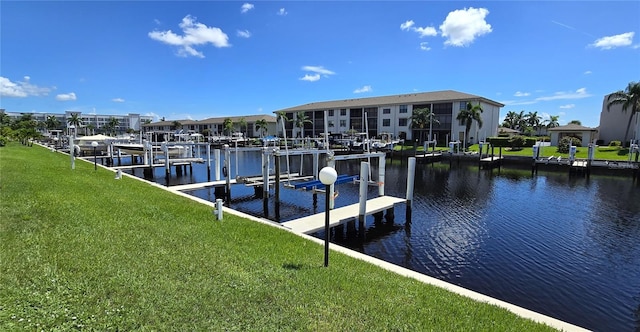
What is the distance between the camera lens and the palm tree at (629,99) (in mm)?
47906

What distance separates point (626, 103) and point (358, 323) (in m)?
64.4

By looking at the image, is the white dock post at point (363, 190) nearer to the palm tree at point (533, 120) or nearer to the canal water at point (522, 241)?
the canal water at point (522, 241)

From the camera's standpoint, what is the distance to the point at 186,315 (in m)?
4.60

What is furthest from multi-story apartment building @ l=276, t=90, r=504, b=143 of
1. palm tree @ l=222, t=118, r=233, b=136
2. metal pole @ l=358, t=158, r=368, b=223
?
metal pole @ l=358, t=158, r=368, b=223

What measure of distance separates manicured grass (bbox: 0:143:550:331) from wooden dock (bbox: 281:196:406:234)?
307 centimetres

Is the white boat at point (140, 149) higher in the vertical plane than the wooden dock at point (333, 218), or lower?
higher

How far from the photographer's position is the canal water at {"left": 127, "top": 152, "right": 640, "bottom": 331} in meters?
8.98

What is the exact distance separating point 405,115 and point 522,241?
58.3 m

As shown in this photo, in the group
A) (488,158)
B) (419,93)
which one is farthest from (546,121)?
(488,158)

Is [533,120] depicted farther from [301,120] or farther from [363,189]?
[363,189]

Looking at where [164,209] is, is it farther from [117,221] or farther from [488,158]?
[488,158]

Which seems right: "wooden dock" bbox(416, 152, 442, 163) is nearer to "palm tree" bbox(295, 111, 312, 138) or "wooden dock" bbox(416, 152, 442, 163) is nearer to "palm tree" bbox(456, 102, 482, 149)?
"palm tree" bbox(456, 102, 482, 149)

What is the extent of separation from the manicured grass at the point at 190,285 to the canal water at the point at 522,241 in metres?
4.33

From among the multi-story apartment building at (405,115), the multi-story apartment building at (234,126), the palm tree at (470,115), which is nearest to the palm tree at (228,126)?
the multi-story apartment building at (234,126)
